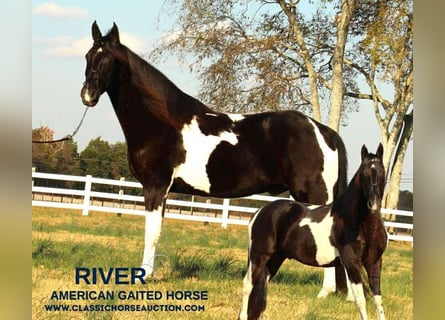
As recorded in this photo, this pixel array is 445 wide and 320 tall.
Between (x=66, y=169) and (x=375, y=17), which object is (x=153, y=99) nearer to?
(x=66, y=169)

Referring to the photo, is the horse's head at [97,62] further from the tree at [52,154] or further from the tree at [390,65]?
the tree at [390,65]

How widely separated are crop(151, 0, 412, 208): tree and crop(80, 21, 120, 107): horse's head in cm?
34

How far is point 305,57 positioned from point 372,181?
1.35 metres

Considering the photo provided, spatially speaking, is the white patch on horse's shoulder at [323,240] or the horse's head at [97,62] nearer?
the white patch on horse's shoulder at [323,240]

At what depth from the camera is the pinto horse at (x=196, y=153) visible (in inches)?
204

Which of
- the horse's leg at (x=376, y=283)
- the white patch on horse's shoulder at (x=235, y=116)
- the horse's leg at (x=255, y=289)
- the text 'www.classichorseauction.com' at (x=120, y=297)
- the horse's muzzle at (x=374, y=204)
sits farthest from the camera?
the white patch on horse's shoulder at (x=235, y=116)

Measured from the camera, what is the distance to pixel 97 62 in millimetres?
5066

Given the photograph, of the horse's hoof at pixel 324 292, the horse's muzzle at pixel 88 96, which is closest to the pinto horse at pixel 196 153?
the horse's muzzle at pixel 88 96

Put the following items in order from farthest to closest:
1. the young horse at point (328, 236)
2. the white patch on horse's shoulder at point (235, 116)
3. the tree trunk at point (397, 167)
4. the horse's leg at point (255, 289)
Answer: the white patch on horse's shoulder at point (235, 116) → the tree trunk at point (397, 167) → the horse's leg at point (255, 289) → the young horse at point (328, 236)

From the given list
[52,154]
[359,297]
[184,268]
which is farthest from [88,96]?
[359,297]

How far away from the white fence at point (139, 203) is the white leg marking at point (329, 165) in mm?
400

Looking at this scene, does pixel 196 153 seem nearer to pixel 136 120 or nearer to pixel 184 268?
pixel 136 120

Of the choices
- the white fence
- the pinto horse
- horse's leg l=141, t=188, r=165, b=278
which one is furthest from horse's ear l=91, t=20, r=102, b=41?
horse's leg l=141, t=188, r=165, b=278
